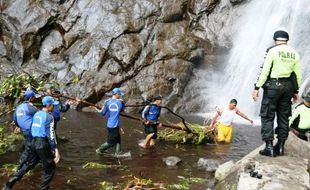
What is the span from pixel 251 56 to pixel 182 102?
4.83m

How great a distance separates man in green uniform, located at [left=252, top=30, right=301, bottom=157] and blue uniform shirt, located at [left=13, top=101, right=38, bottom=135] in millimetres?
4417

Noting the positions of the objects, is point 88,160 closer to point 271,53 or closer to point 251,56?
point 271,53

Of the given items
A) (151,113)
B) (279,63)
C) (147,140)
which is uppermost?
(279,63)

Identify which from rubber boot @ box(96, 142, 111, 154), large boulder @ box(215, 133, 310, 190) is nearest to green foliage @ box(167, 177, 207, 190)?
large boulder @ box(215, 133, 310, 190)

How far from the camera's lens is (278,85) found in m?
7.70

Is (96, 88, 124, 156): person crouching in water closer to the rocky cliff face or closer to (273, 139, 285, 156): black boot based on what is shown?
(273, 139, 285, 156): black boot

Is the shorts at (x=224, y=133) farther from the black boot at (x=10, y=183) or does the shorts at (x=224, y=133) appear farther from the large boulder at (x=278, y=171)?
the black boot at (x=10, y=183)

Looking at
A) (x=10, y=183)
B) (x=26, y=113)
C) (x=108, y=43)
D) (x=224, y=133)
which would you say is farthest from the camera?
(x=108, y=43)

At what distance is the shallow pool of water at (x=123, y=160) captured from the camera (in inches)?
371

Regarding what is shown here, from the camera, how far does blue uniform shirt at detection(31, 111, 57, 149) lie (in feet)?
26.3

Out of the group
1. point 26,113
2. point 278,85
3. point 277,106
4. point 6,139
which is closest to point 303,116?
point 277,106

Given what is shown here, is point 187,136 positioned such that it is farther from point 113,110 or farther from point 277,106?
point 277,106

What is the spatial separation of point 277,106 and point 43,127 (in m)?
4.22

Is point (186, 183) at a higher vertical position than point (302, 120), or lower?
lower
